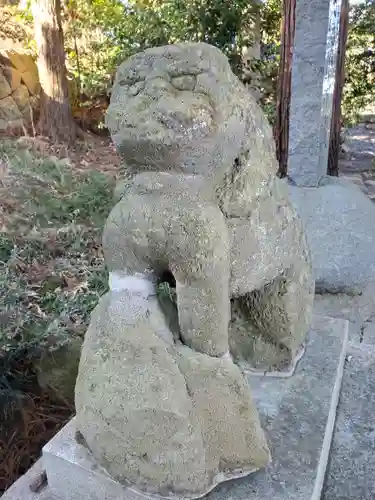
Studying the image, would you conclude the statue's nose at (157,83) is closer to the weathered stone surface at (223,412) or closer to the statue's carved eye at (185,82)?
the statue's carved eye at (185,82)

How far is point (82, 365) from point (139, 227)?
263mm

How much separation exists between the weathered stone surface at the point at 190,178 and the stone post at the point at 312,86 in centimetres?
162

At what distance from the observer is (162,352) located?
0.89 metres

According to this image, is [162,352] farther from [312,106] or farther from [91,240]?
[91,240]

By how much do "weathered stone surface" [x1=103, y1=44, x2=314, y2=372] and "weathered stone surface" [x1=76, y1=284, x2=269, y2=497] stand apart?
0.18ft

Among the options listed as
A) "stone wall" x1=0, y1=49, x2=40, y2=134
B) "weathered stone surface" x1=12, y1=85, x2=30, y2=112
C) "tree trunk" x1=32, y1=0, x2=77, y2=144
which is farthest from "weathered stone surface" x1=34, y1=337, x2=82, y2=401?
"weathered stone surface" x1=12, y1=85, x2=30, y2=112

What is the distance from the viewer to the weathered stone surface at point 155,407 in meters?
0.85

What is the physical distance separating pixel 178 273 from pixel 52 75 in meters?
4.78

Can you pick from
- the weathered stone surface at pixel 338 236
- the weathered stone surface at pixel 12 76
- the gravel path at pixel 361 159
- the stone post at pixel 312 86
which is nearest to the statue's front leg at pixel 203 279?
the weathered stone surface at pixel 338 236

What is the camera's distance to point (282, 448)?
103 centimetres

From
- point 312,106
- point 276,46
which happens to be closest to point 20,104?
point 276,46

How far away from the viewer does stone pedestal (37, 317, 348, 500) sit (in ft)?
3.08

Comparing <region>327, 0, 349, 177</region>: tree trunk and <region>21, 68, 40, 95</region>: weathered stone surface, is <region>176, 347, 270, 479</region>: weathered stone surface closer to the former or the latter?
<region>327, 0, 349, 177</region>: tree trunk

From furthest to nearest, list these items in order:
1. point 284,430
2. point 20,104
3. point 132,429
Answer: point 20,104 → point 284,430 → point 132,429
